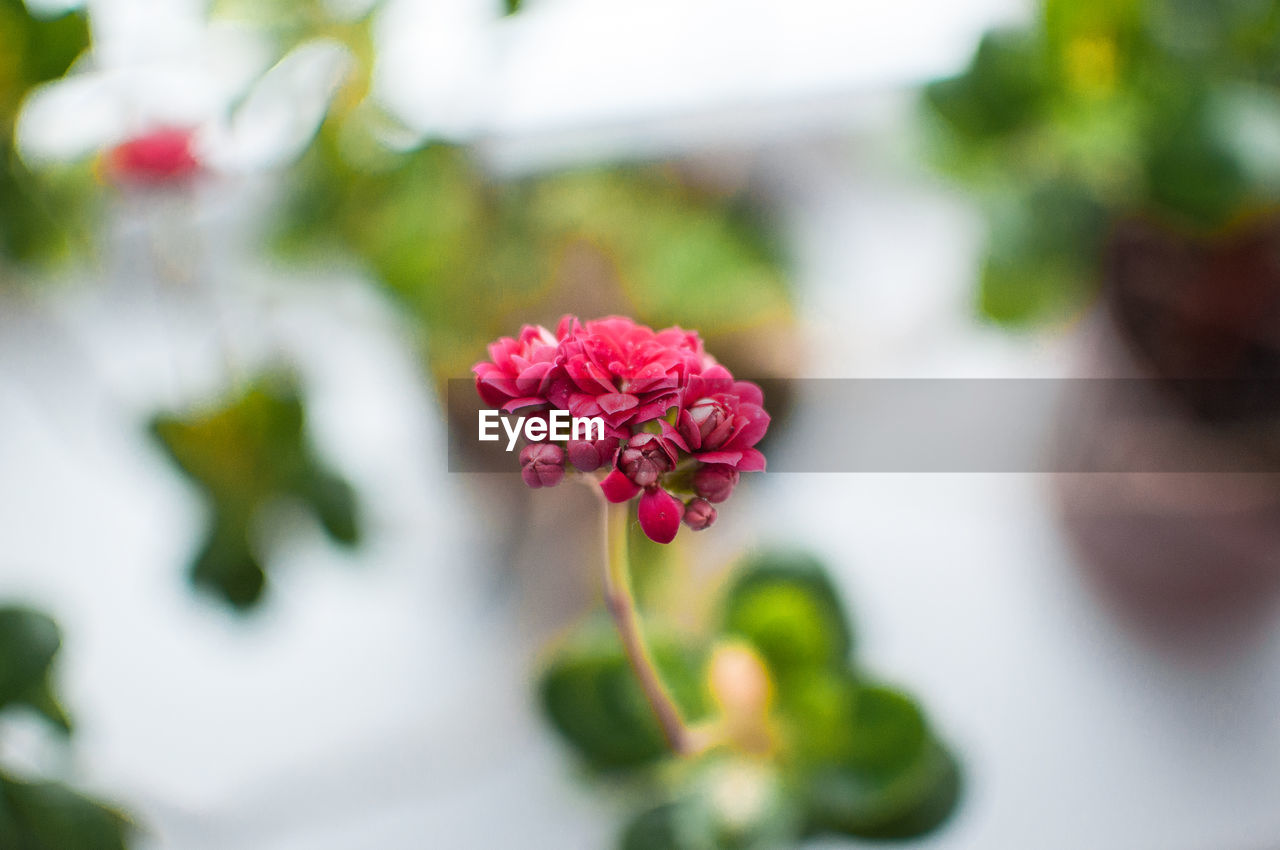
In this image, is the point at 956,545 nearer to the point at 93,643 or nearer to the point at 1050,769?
the point at 1050,769

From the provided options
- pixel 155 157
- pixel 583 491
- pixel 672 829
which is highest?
pixel 155 157

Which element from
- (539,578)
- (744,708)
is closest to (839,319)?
(539,578)

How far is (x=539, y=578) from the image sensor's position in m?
0.62

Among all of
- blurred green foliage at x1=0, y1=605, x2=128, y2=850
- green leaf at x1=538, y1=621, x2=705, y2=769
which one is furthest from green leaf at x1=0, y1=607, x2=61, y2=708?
green leaf at x1=538, y1=621, x2=705, y2=769

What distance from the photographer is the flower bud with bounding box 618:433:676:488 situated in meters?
0.21

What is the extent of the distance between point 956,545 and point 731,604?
0.25 meters

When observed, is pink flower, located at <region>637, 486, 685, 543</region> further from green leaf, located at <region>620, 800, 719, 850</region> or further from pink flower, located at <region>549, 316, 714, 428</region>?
green leaf, located at <region>620, 800, 719, 850</region>

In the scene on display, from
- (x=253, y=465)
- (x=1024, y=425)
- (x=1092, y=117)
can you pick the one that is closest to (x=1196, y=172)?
(x=1092, y=117)

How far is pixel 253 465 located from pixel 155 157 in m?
0.21

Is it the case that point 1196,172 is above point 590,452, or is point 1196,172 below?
above

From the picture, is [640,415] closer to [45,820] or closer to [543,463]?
[543,463]

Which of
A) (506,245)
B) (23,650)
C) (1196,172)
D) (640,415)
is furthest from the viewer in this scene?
(506,245)

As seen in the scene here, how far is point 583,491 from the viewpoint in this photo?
501mm

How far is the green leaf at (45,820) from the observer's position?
345 millimetres
